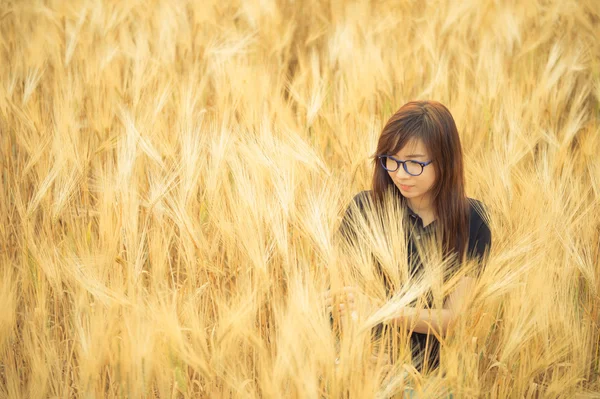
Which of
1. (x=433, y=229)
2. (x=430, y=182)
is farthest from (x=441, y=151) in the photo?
(x=433, y=229)

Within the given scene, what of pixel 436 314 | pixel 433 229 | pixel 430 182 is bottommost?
pixel 436 314

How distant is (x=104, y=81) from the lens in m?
2.18

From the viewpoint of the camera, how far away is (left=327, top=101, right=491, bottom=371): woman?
4.30 feet

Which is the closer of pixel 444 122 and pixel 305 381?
pixel 305 381

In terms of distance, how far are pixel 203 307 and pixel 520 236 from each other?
2.58ft

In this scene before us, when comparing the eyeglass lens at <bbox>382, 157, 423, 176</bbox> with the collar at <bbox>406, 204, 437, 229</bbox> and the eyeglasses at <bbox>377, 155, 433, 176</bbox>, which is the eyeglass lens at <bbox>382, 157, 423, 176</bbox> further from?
the collar at <bbox>406, 204, 437, 229</bbox>

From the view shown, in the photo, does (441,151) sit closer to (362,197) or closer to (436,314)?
(362,197)

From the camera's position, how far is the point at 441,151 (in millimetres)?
1332

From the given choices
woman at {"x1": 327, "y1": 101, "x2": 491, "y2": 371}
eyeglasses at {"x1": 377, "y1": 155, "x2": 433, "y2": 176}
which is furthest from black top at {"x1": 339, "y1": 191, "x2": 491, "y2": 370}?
eyeglasses at {"x1": 377, "y1": 155, "x2": 433, "y2": 176}

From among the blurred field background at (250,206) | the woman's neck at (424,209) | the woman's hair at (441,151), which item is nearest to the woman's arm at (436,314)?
the blurred field background at (250,206)

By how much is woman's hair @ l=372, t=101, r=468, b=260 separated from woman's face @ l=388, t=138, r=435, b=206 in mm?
11

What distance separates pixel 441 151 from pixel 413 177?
0.10 m

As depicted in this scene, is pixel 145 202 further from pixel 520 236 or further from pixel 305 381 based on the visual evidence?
pixel 520 236

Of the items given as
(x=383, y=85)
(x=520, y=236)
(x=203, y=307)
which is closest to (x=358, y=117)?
(x=383, y=85)
